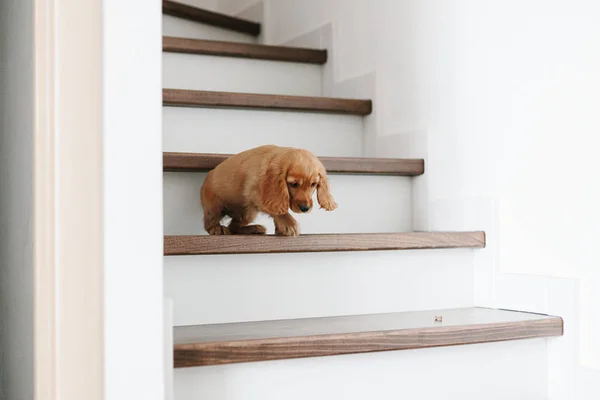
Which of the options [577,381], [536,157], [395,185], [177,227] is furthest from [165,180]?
[577,381]

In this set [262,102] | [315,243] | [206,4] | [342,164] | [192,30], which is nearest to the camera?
[315,243]

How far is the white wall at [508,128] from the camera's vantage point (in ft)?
5.55

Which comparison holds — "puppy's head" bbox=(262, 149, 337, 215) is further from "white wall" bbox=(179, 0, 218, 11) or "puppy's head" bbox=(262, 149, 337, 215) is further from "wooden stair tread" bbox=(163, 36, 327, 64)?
"white wall" bbox=(179, 0, 218, 11)

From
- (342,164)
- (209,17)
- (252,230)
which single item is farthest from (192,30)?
(252,230)

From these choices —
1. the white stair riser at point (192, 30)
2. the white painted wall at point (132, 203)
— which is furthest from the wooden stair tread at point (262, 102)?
the white painted wall at point (132, 203)

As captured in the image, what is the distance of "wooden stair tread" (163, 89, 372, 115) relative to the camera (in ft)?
7.04

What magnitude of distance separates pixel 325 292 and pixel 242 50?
3.62 ft

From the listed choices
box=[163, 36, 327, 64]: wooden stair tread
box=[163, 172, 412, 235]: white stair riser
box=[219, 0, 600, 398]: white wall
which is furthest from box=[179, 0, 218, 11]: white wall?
box=[163, 172, 412, 235]: white stair riser

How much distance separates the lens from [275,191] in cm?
162

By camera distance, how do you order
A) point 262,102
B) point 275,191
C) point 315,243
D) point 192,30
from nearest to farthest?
point 275,191
point 315,243
point 262,102
point 192,30

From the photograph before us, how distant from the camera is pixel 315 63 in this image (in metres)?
2.76

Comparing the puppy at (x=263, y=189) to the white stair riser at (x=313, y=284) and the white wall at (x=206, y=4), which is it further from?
the white wall at (x=206, y=4)

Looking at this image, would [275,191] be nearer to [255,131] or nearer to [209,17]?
[255,131]

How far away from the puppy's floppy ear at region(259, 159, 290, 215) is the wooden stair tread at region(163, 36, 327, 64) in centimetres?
100
